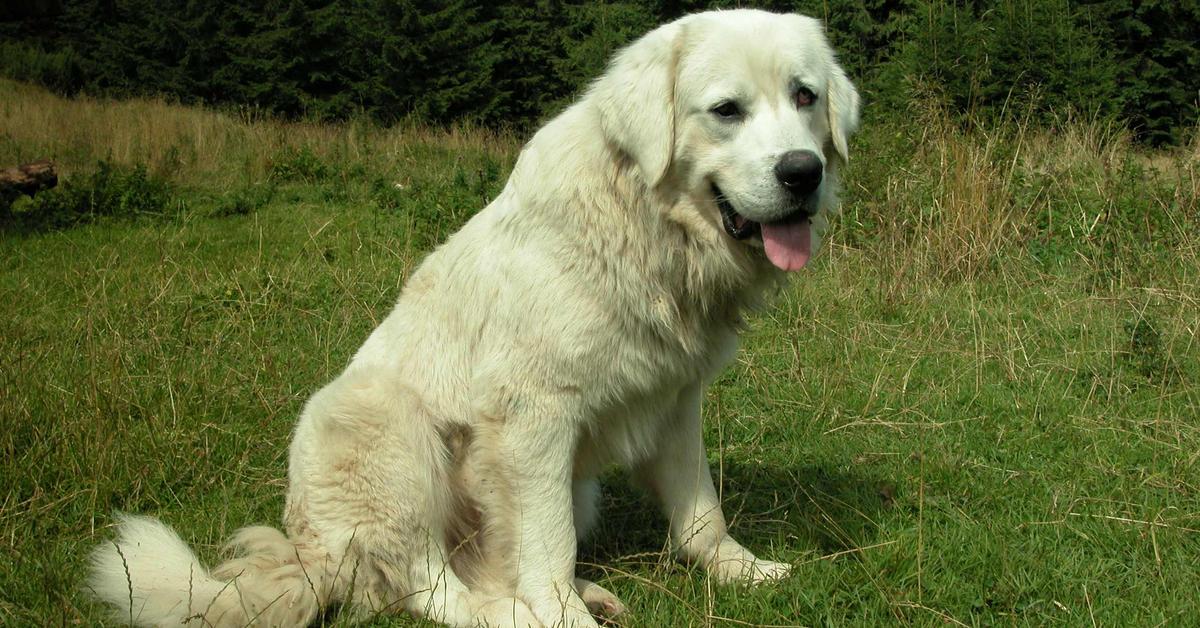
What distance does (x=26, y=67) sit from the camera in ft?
66.6

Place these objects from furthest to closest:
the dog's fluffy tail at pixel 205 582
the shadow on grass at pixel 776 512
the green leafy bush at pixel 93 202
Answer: the green leafy bush at pixel 93 202, the shadow on grass at pixel 776 512, the dog's fluffy tail at pixel 205 582

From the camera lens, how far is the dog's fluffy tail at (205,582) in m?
2.63

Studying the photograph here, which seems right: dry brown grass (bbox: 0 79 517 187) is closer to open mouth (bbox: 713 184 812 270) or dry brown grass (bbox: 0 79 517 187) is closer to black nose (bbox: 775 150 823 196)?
open mouth (bbox: 713 184 812 270)

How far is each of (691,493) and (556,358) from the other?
0.78 metres

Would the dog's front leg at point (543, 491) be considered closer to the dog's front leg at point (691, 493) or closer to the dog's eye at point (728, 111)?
the dog's front leg at point (691, 493)

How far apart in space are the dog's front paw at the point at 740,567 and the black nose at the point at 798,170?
123 cm

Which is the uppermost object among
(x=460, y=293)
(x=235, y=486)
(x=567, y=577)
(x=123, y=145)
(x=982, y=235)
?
(x=460, y=293)

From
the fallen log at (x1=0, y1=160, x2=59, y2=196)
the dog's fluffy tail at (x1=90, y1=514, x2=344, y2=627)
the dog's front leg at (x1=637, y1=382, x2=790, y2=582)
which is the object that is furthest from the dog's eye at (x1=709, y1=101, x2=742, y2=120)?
the fallen log at (x1=0, y1=160, x2=59, y2=196)

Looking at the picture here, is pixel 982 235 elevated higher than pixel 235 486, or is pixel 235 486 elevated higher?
pixel 235 486

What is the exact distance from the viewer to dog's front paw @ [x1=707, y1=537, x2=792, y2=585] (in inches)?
122

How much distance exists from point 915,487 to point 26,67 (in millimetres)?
22074

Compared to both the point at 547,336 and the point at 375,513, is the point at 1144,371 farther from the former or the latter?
the point at 375,513

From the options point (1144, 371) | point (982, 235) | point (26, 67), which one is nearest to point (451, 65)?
point (26, 67)

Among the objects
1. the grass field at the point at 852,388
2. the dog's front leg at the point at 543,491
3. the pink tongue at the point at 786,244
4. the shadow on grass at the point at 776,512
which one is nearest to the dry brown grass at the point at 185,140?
the grass field at the point at 852,388
